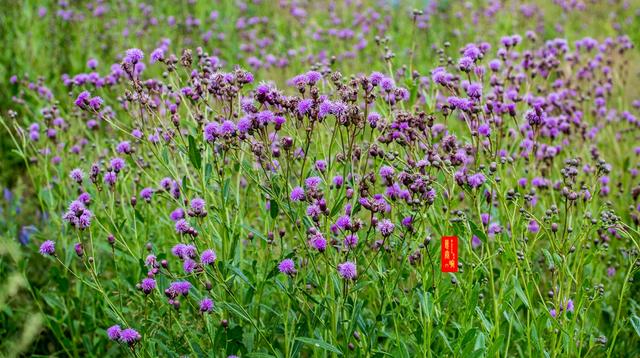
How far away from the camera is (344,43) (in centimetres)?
659

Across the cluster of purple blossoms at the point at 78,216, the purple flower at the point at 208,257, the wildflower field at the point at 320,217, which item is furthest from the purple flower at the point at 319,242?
the cluster of purple blossoms at the point at 78,216

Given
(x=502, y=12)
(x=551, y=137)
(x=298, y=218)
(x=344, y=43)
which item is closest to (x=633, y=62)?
(x=502, y=12)

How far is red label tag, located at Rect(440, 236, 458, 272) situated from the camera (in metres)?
2.45

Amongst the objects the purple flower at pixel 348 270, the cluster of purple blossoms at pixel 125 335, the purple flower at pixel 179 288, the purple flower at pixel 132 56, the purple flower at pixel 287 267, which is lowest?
the cluster of purple blossoms at pixel 125 335

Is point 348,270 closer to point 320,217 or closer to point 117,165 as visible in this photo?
point 320,217

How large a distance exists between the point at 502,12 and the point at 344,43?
6.29ft

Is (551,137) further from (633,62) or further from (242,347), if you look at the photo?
(633,62)

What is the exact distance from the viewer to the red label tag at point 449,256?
2453 millimetres

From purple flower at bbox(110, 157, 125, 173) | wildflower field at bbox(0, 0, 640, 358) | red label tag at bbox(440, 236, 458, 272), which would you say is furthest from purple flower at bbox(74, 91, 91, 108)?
red label tag at bbox(440, 236, 458, 272)

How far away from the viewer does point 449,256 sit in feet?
8.09

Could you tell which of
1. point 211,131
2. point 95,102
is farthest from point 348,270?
point 95,102

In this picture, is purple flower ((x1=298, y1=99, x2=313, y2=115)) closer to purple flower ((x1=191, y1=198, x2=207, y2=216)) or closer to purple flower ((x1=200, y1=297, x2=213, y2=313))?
purple flower ((x1=191, y1=198, x2=207, y2=216))

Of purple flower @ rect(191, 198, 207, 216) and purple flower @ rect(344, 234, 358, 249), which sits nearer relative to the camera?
purple flower @ rect(344, 234, 358, 249)

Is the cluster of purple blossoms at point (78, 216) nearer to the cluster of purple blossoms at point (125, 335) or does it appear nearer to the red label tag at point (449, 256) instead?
the cluster of purple blossoms at point (125, 335)
